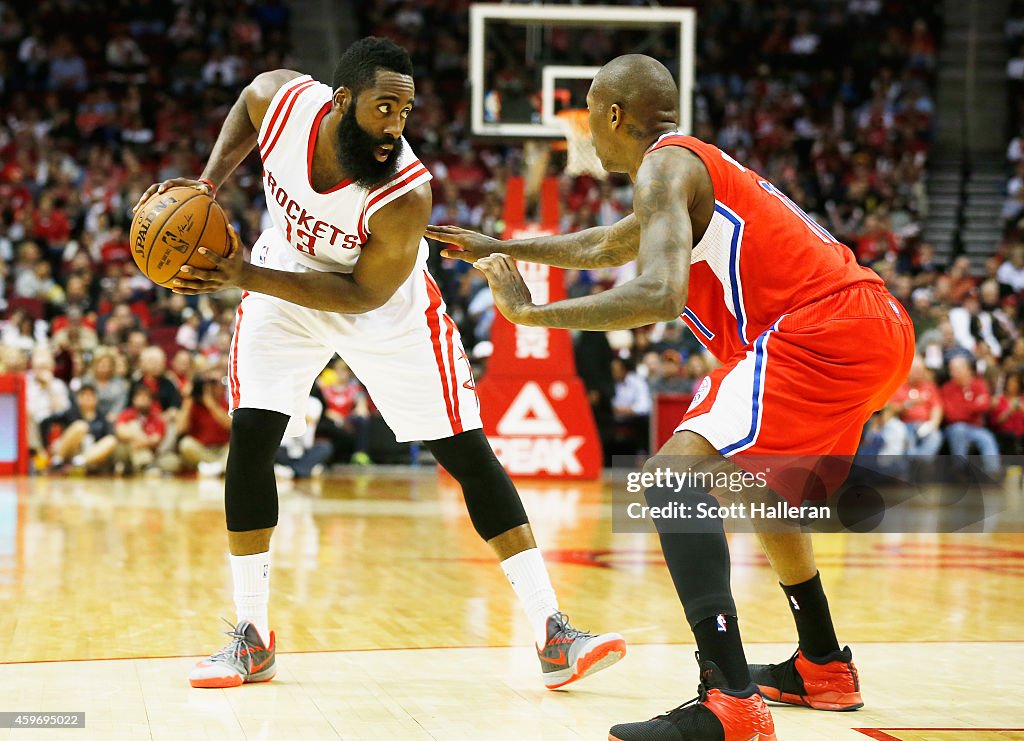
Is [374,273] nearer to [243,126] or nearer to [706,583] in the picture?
[243,126]

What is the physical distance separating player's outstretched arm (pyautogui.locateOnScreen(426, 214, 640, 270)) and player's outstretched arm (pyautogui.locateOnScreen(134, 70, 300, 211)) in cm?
71

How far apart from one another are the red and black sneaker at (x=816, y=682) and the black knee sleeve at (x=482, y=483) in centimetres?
92

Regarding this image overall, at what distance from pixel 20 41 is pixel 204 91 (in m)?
3.05

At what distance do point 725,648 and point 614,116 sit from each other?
1453 mm

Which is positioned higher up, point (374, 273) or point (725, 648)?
point (374, 273)

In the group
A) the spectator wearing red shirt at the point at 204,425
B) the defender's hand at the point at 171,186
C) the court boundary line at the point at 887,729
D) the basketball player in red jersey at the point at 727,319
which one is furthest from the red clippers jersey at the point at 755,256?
the spectator wearing red shirt at the point at 204,425

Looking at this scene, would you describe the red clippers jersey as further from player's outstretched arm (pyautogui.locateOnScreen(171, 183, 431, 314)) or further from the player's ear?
player's outstretched arm (pyautogui.locateOnScreen(171, 183, 431, 314))

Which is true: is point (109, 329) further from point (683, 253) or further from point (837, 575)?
point (683, 253)

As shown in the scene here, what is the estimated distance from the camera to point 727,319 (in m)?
3.66

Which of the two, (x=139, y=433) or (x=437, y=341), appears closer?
(x=437, y=341)

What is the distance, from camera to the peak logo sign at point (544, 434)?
1205 cm

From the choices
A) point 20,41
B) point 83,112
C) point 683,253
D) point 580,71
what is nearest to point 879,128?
point 580,71

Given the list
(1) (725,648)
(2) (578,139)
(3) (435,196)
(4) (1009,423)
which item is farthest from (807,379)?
(3) (435,196)

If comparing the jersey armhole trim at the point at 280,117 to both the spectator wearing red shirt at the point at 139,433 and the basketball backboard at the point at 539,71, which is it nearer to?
the basketball backboard at the point at 539,71
